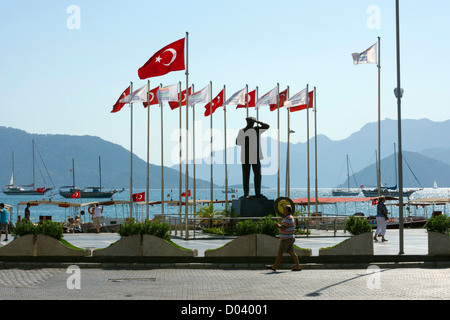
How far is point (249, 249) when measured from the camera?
20.1 metres

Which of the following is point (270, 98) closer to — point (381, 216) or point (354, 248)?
point (381, 216)

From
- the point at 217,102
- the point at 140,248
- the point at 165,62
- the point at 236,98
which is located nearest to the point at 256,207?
the point at 165,62

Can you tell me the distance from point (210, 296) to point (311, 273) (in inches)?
204

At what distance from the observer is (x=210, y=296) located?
13.5m

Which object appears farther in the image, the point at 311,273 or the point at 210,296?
the point at 311,273

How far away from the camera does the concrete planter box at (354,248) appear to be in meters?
20.1

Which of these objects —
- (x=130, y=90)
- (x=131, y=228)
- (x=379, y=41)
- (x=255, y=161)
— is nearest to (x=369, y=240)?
(x=131, y=228)

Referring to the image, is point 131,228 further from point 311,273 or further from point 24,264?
point 311,273

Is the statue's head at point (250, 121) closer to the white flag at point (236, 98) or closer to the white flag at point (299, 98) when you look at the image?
the white flag at point (236, 98)

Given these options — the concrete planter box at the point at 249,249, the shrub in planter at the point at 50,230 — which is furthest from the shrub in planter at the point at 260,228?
the shrub in planter at the point at 50,230

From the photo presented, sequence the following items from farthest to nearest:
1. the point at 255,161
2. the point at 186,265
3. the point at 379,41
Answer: the point at 379,41
the point at 255,161
the point at 186,265

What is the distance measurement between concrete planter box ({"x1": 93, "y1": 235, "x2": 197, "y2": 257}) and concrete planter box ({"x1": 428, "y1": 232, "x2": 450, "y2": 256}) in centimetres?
740

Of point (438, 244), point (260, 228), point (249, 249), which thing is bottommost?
point (249, 249)

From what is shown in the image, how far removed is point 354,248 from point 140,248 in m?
6.60
